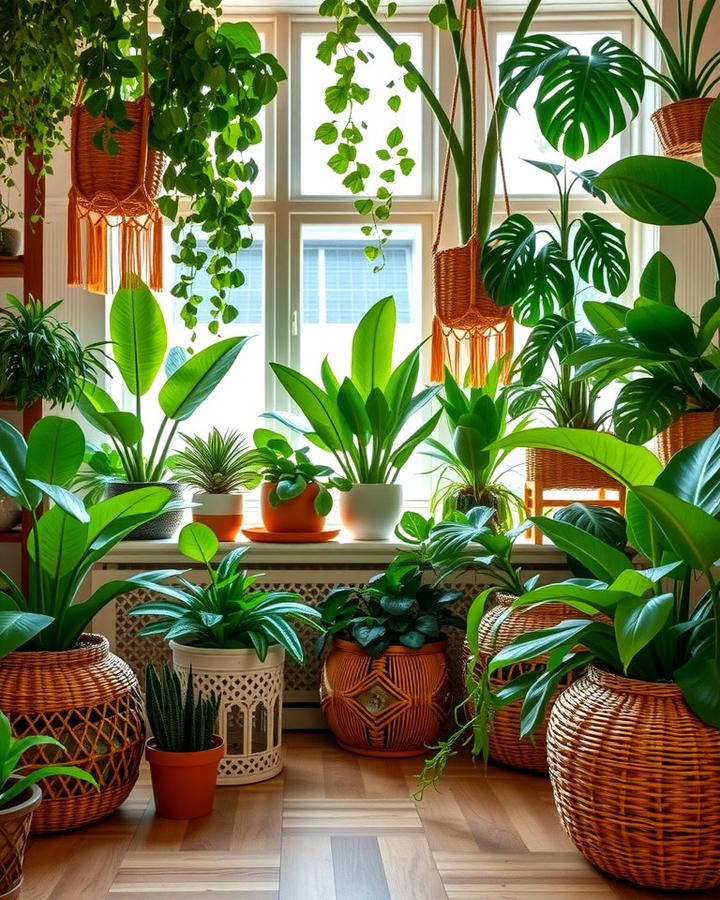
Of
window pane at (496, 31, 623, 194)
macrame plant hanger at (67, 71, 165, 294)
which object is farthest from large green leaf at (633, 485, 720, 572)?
window pane at (496, 31, 623, 194)

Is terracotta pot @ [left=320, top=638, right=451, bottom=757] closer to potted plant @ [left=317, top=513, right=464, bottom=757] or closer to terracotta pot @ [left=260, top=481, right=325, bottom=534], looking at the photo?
potted plant @ [left=317, top=513, right=464, bottom=757]

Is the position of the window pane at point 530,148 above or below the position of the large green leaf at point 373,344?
above

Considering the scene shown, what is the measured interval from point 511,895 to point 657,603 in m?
0.67

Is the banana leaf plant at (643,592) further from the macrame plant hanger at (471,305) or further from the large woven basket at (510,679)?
the macrame plant hanger at (471,305)

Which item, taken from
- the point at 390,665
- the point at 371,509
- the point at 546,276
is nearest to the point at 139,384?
the point at 371,509

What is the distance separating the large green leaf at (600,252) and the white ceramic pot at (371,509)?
0.94 metres

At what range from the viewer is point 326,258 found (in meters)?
3.78

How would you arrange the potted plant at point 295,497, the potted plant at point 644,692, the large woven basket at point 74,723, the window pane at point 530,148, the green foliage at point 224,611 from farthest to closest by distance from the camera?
the window pane at point 530,148 → the potted plant at point 295,497 → the green foliage at point 224,611 → the large woven basket at point 74,723 → the potted plant at point 644,692

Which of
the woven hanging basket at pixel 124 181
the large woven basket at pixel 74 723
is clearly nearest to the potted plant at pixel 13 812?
the large woven basket at pixel 74 723

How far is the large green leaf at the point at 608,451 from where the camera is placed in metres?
2.11

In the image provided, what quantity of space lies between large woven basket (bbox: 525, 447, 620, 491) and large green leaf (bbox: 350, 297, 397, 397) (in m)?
0.60

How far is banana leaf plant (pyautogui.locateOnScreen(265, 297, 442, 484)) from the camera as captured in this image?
3.23 m

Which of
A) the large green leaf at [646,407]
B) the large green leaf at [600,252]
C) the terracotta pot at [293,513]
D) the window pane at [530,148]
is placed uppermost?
the window pane at [530,148]

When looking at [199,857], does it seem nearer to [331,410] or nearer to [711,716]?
[711,716]
